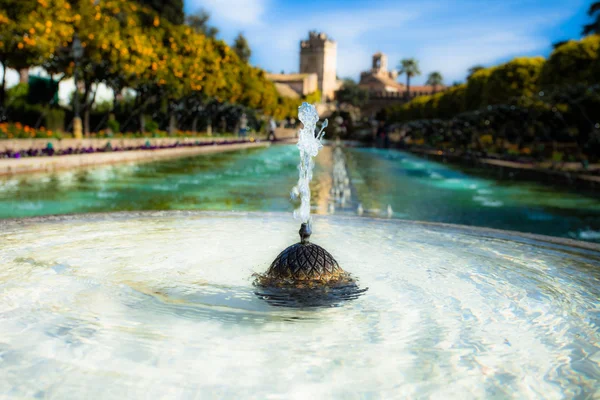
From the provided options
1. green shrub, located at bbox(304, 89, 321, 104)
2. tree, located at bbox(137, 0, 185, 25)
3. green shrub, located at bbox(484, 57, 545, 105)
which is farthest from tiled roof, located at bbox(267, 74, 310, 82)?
green shrub, located at bbox(484, 57, 545, 105)

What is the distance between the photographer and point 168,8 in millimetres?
51531

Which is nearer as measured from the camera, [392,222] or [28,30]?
[392,222]

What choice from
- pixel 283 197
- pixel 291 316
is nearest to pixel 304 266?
pixel 291 316

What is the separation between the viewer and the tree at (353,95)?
117938 mm

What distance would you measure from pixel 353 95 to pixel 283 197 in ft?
356

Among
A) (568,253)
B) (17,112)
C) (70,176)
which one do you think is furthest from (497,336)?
(17,112)

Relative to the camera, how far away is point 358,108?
121688mm

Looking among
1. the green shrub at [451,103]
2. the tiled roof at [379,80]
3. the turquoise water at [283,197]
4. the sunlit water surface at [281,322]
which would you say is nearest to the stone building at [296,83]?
the tiled roof at [379,80]

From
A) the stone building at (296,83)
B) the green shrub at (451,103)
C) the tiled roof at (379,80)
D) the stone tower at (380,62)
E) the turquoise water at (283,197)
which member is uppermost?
the stone tower at (380,62)

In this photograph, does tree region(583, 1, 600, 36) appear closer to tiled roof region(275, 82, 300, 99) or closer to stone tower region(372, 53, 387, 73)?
tiled roof region(275, 82, 300, 99)

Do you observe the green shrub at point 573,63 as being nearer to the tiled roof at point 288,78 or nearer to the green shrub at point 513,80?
the green shrub at point 513,80

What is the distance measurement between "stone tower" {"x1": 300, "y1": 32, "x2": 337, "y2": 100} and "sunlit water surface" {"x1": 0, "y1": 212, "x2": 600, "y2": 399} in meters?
121

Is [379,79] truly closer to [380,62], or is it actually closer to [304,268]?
[380,62]

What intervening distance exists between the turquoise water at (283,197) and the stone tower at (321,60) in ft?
363
